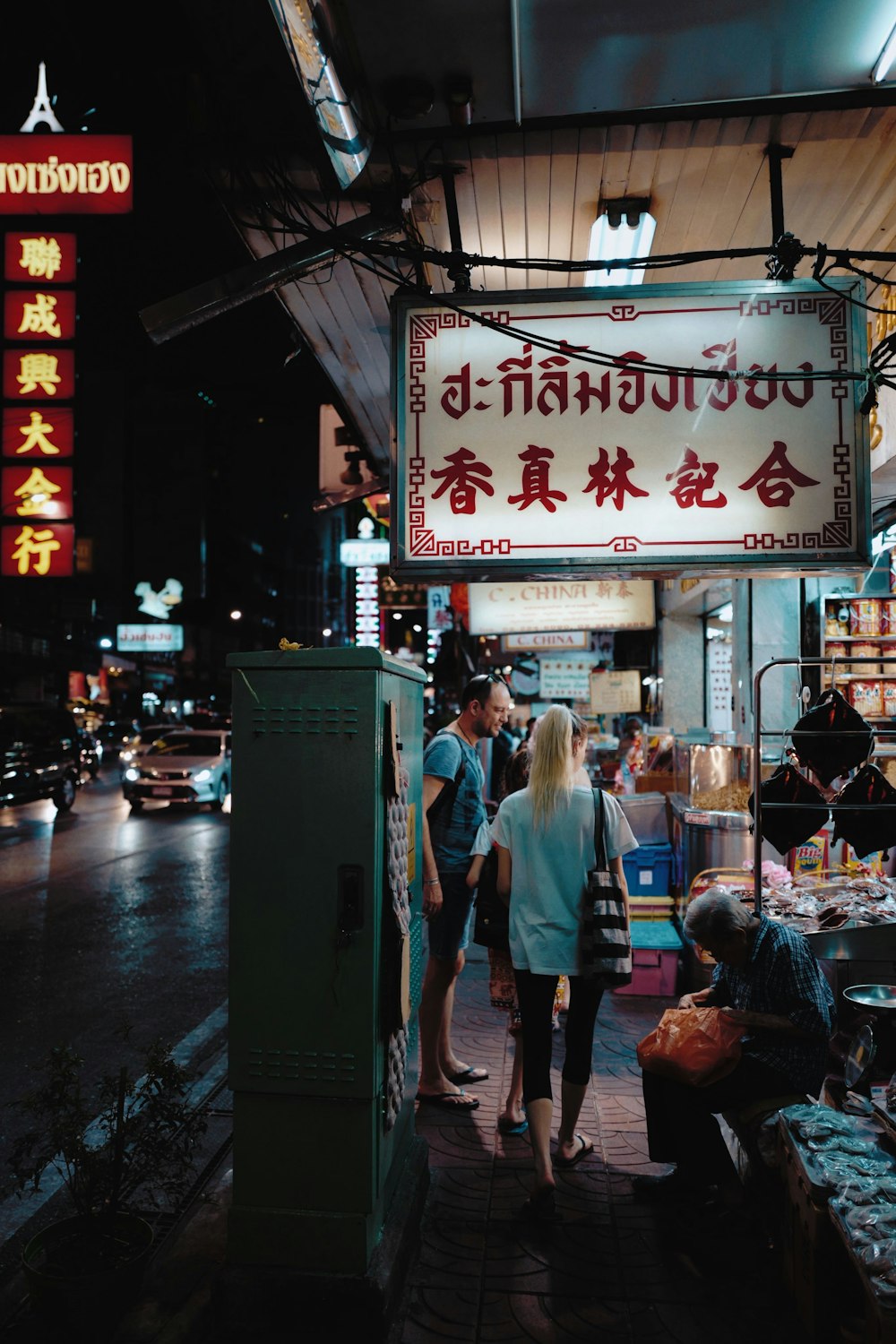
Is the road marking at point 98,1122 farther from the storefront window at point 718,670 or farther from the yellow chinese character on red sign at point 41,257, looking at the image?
the yellow chinese character on red sign at point 41,257

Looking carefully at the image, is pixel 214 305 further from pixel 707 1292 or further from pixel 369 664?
pixel 707 1292

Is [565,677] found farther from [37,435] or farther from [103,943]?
[103,943]

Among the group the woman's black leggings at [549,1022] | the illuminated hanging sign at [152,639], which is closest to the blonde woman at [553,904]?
the woman's black leggings at [549,1022]

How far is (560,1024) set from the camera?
636cm

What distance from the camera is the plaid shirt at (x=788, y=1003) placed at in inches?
148

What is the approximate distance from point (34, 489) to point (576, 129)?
34.5ft

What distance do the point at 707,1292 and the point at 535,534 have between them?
3.10 m

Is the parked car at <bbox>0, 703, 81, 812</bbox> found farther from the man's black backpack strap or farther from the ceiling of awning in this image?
the ceiling of awning

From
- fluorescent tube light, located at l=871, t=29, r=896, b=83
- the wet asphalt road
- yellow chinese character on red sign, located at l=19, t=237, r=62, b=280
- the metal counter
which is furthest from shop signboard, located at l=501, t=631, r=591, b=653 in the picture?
fluorescent tube light, located at l=871, t=29, r=896, b=83

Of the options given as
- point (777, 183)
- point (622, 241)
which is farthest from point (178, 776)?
point (777, 183)

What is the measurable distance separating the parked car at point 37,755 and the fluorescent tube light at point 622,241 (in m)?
16.0

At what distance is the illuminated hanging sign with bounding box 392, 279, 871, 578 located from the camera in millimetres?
4039

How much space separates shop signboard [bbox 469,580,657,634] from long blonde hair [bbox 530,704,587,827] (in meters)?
8.27

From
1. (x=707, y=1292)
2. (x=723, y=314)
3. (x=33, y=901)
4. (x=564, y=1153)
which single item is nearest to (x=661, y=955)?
(x=564, y=1153)
